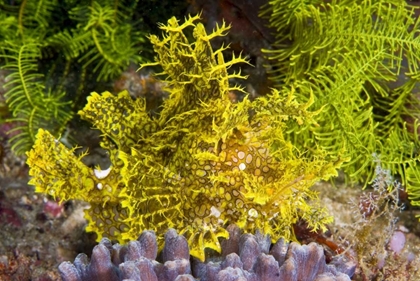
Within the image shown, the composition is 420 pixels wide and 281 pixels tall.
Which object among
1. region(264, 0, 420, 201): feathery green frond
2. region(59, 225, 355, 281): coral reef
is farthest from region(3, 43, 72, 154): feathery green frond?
region(264, 0, 420, 201): feathery green frond

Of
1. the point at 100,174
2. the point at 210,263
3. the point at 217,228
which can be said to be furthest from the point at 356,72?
the point at 100,174

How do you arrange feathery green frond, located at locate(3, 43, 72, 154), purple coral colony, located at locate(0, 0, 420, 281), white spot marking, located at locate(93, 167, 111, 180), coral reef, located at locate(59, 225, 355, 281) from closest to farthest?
1. coral reef, located at locate(59, 225, 355, 281)
2. purple coral colony, located at locate(0, 0, 420, 281)
3. white spot marking, located at locate(93, 167, 111, 180)
4. feathery green frond, located at locate(3, 43, 72, 154)

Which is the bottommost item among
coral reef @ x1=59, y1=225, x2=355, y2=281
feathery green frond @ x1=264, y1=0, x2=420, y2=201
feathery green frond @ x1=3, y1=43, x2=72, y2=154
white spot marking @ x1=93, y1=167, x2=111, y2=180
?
feathery green frond @ x1=3, y1=43, x2=72, y2=154

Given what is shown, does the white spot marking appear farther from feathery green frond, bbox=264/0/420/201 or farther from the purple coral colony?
feathery green frond, bbox=264/0/420/201

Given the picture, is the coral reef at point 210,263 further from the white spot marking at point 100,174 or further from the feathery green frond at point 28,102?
the feathery green frond at point 28,102

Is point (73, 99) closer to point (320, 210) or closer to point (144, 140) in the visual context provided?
point (144, 140)

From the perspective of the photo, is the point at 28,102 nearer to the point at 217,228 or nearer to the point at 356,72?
the point at 217,228

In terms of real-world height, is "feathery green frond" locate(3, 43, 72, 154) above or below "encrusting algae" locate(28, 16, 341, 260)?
below
